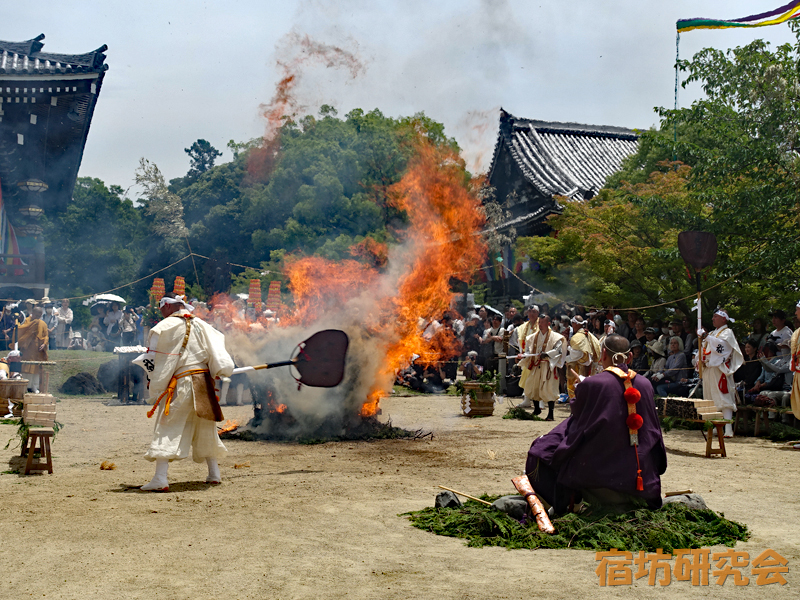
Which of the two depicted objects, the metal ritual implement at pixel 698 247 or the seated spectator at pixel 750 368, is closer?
the metal ritual implement at pixel 698 247

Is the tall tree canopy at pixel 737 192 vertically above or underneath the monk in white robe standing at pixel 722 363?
above

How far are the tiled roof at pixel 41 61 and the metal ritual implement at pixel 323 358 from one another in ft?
27.1

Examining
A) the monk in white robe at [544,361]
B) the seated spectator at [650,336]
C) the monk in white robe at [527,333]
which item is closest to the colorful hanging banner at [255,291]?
the monk in white robe at [527,333]

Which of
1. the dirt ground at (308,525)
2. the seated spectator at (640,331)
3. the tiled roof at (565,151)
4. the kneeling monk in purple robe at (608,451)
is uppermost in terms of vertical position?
the tiled roof at (565,151)

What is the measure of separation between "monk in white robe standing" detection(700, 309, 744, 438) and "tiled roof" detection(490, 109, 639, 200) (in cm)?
1089

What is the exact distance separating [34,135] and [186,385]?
1026 cm

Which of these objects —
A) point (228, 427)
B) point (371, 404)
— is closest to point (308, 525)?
point (371, 404)

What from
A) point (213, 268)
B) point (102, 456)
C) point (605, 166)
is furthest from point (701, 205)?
point (213, 268)

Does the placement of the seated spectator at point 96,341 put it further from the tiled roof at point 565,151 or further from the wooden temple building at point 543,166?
the tiled roof at point 565,151

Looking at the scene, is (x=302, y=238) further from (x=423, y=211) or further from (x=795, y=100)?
(x=795, y=100)

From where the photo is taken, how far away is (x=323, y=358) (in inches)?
348

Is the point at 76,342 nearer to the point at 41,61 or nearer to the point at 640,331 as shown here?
the point at 41,61

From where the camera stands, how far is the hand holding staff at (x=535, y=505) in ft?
17.6

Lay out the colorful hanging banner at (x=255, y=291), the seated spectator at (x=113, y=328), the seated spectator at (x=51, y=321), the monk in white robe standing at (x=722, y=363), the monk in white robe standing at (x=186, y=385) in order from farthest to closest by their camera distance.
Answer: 1. the seated spectator at (x=113, y=328)
2. the seated spectator at (x=51, y=321)
3. the colorful hanging banner at (x=255, y=291)
4. the monk in white robe standing at (x=722, y=363)
5. the monk in white robe standing at (x=186, y=385)
